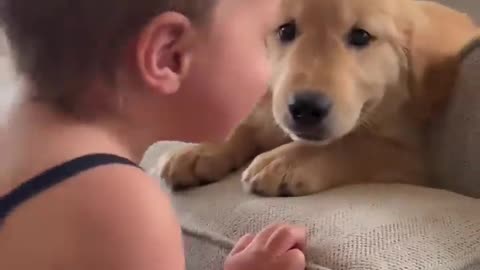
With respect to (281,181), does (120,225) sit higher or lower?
higher

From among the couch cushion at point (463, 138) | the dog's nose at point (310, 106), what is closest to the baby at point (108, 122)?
the dog's nose at point (310, 106)

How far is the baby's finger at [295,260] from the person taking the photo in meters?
0.92

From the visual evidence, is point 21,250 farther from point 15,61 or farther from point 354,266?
point 354,266

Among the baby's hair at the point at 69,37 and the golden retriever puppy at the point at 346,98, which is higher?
the baby's hair at the point at 69,37

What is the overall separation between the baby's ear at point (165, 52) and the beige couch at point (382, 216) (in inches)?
7.2

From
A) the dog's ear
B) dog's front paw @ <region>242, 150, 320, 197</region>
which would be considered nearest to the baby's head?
dog's front paw @ <region>242, 150, 320, 197</region>

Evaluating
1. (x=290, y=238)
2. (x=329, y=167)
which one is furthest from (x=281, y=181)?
(x=290, y=238)

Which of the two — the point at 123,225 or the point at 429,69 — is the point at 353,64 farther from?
the point at 123,225

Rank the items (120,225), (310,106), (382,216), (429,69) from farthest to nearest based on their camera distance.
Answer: (429,69) → (310,106) → (382,216) → (120,225)

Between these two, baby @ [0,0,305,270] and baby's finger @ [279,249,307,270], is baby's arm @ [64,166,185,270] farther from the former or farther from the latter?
baby's finger @ [279,249,307,270]

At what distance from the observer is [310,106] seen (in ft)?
3.54

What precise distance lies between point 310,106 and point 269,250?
0.62 feet

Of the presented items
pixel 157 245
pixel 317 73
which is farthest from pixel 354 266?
pixel 317 73

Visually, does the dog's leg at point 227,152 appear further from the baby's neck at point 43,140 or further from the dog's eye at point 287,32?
the baby's neck at point 43,140
